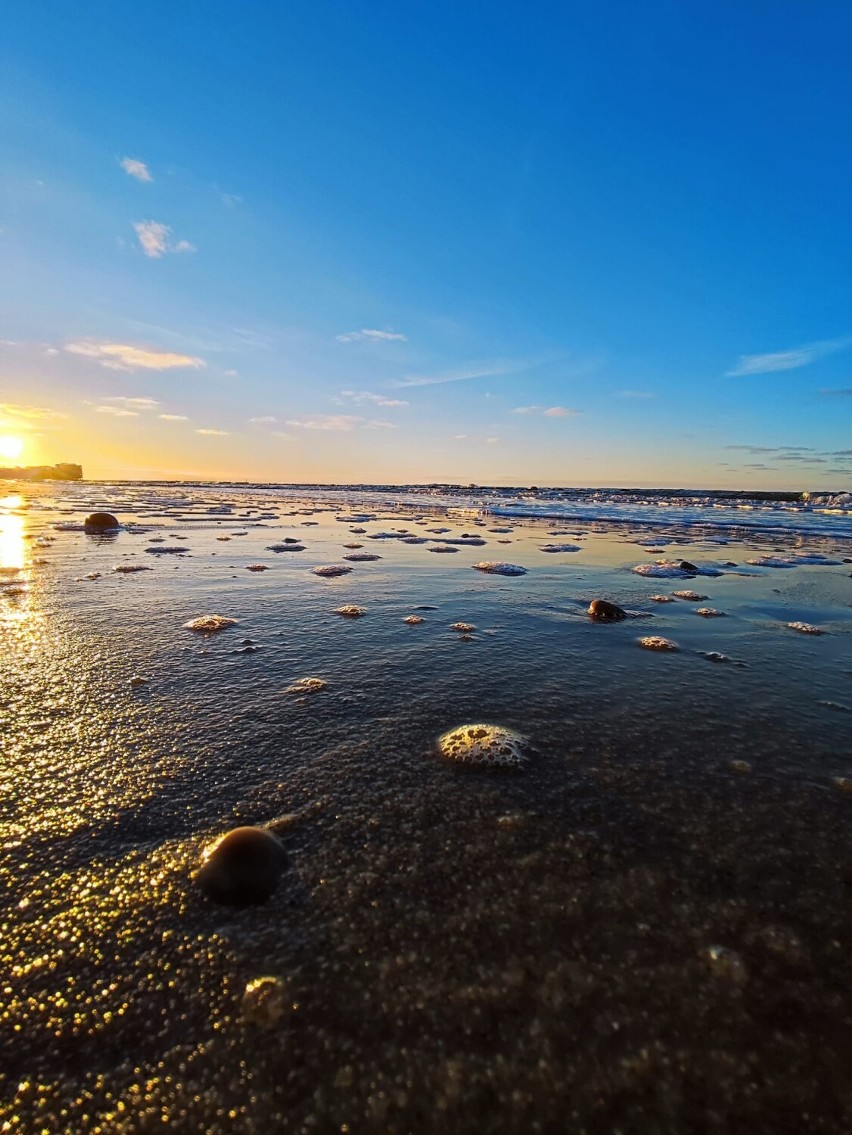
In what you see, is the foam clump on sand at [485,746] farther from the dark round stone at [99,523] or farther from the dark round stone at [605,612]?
the dark round stone at [99,523]

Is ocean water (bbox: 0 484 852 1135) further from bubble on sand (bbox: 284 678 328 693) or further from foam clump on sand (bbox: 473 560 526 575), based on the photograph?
foam clump on sand (bbox: 473 560 526 575)

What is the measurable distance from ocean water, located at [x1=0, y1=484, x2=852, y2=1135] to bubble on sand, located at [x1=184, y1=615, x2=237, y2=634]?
0.73 ft

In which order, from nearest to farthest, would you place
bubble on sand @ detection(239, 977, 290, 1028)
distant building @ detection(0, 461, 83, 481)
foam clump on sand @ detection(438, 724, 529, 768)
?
bubble on sand @ detection(239, 977, 290, 1028), foam clump on sand @ detection(438, 724, 529, 768), distant building @ detection(0, 461, 83, 481)

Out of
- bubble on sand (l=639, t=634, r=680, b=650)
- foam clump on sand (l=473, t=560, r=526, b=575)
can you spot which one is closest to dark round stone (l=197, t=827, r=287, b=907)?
bubble on sand (l=639, t=634, r=680, b=650)

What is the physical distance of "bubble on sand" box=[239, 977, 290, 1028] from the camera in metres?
1.37

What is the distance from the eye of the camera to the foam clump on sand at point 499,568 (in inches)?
316

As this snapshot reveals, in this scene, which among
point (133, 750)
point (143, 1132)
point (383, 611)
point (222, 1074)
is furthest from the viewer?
point (383, 611)

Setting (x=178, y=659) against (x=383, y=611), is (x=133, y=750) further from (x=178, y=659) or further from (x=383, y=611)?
(x=383, y=611)

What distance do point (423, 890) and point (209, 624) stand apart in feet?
11.8

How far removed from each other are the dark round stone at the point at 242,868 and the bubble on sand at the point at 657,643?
3.70 metres

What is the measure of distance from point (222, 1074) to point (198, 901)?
59 cm

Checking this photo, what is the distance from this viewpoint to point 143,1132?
1133 mm

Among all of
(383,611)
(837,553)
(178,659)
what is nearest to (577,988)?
(178,659)

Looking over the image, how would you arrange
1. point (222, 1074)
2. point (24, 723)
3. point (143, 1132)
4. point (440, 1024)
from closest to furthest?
1. point (143, 1132)
2. point (222, 1074)
3. point (440, 1024)
4. point (24, 723)
